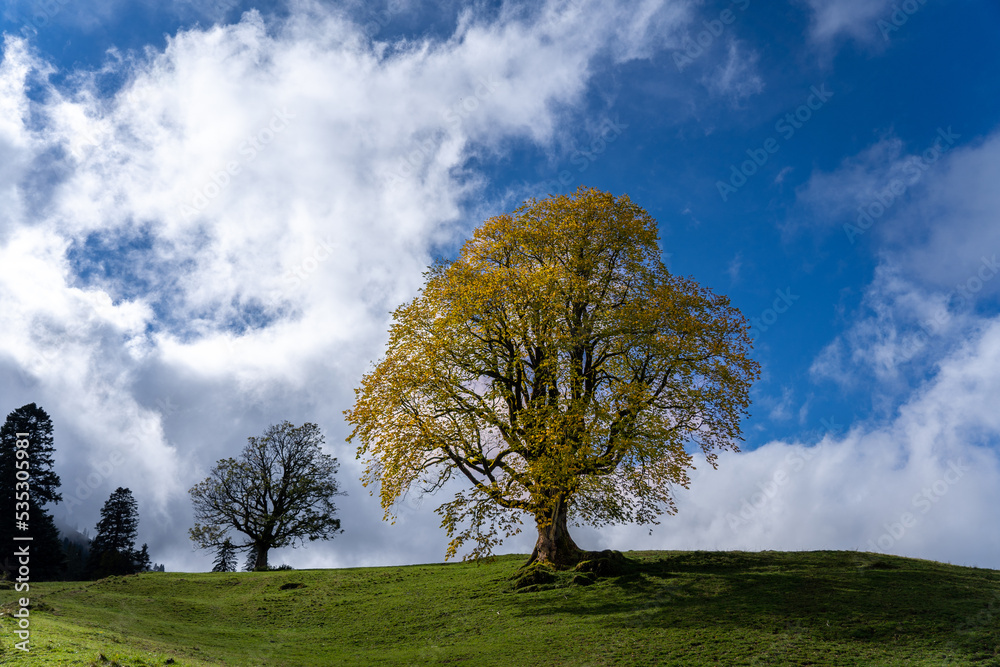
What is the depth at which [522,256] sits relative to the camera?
90.8 ft

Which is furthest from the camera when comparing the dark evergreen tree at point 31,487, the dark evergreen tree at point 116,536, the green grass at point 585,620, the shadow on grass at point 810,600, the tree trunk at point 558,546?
the dark evergreen tree at point 116,536

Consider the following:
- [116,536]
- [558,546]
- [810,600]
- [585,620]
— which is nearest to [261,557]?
[116,536]

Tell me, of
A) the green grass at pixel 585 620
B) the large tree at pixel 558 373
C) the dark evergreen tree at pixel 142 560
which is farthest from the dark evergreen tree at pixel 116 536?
the large tree at pixel 558 373

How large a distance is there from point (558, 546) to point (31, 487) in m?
41.2

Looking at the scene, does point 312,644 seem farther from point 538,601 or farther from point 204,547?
point 204,547

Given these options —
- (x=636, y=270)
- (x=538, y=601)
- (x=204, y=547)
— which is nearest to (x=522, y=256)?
(x=636, y=270)

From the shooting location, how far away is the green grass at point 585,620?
15.4m

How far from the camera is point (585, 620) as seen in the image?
63.6 feet

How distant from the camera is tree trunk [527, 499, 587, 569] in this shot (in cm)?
2533

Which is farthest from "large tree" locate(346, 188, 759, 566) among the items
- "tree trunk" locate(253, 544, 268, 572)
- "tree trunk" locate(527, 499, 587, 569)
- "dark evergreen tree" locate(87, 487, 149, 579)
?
"dark evergreen tree" locate(87, 487, 149, 579)

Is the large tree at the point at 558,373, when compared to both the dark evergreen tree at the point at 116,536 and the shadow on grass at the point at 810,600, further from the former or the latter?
the dark evergreen tree at the point at 116,536

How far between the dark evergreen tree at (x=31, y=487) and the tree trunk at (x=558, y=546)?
3771cm

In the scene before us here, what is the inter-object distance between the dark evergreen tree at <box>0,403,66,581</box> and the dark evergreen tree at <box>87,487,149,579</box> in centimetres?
451

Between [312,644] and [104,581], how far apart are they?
19.6 m
